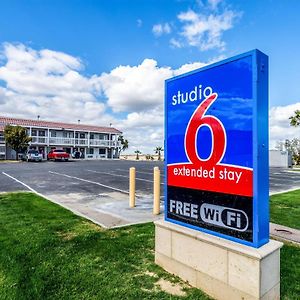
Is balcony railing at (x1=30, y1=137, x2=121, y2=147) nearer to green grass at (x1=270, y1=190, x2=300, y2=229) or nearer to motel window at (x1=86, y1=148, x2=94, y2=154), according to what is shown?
motel window at (x1=86, y1=148, x2=94, y2=154)

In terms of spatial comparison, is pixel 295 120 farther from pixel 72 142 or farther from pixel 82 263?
pixel 72 142

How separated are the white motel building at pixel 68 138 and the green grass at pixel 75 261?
42064 mm

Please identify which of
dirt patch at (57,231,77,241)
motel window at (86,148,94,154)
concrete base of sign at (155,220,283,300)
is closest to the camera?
concrete base of sign at (155,220,283,300)

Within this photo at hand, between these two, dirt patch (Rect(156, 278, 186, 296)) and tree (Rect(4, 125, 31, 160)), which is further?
tree (Rect(4, 125, 31, 160))

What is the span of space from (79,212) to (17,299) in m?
4.13

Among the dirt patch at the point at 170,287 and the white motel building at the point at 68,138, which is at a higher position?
the white motel building at the point at 68,138

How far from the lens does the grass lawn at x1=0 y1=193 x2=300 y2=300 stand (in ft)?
10.5

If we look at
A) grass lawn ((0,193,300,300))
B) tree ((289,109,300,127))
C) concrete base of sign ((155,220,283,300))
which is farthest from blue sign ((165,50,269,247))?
tree ((289,109,300,127))

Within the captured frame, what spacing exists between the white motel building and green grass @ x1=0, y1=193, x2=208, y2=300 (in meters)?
42.1

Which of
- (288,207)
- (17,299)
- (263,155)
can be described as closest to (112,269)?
(17,299)

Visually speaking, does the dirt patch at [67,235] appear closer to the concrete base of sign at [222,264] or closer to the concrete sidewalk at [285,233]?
the concrete base of sign at [222,264]

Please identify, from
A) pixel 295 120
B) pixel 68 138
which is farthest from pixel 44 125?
pixel 295 120

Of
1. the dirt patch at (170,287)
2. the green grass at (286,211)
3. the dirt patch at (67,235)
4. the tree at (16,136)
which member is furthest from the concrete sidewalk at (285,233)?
the tree at (16,136)

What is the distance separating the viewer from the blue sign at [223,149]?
283cm
